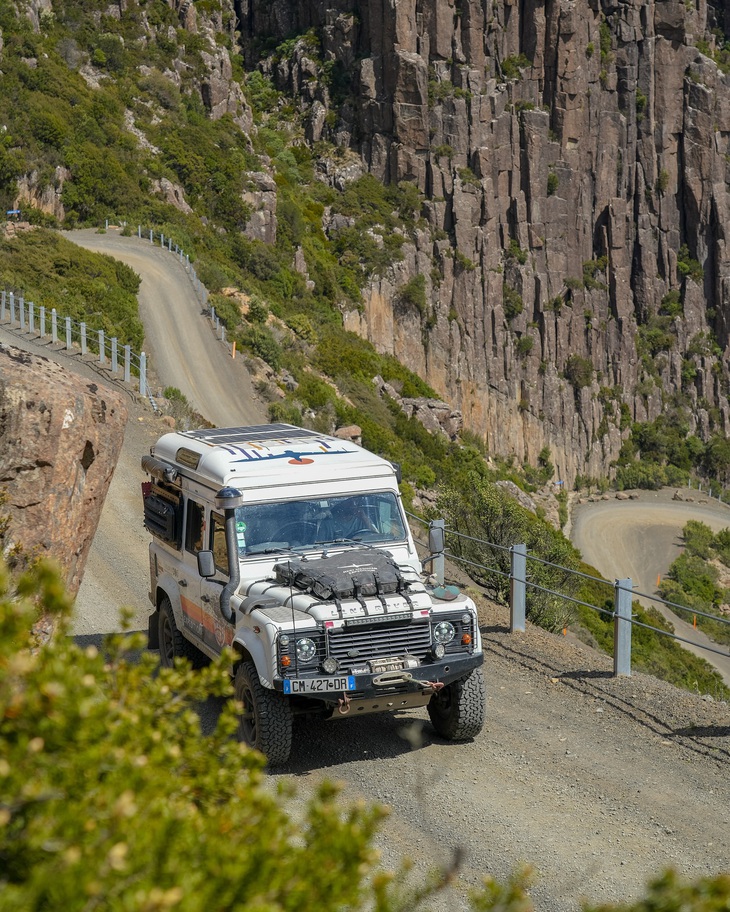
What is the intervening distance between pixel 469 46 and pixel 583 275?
23.3 meters

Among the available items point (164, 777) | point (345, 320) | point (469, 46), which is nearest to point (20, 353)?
point (164, 777)

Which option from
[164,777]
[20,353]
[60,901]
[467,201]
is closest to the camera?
[60,901]

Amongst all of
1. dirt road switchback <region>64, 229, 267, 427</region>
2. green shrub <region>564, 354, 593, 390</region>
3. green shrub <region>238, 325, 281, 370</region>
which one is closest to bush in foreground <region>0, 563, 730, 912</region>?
dirt road switchback <region>64, 229, 267, 427</region>

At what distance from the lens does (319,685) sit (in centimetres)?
805

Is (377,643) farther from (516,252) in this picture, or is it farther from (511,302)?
(516,252)

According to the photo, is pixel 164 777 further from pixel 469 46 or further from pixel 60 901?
pixel 469 46

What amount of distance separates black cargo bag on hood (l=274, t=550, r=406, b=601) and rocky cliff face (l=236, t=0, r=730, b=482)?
59978mm

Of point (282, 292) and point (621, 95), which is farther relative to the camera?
point (621, 95)

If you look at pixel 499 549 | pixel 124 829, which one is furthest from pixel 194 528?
pixel 124 829

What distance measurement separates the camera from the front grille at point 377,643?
8.20m

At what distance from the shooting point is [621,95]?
10169 centimetres

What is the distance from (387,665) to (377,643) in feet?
0.60

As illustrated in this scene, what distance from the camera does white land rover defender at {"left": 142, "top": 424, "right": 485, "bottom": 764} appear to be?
8195 mm

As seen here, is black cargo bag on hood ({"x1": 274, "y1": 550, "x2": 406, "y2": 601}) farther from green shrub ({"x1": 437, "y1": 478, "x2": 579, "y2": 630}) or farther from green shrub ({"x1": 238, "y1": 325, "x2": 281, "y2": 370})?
green shrub ({"x1": 238, "y1": 325, "x2": 281, "y2": 370})
